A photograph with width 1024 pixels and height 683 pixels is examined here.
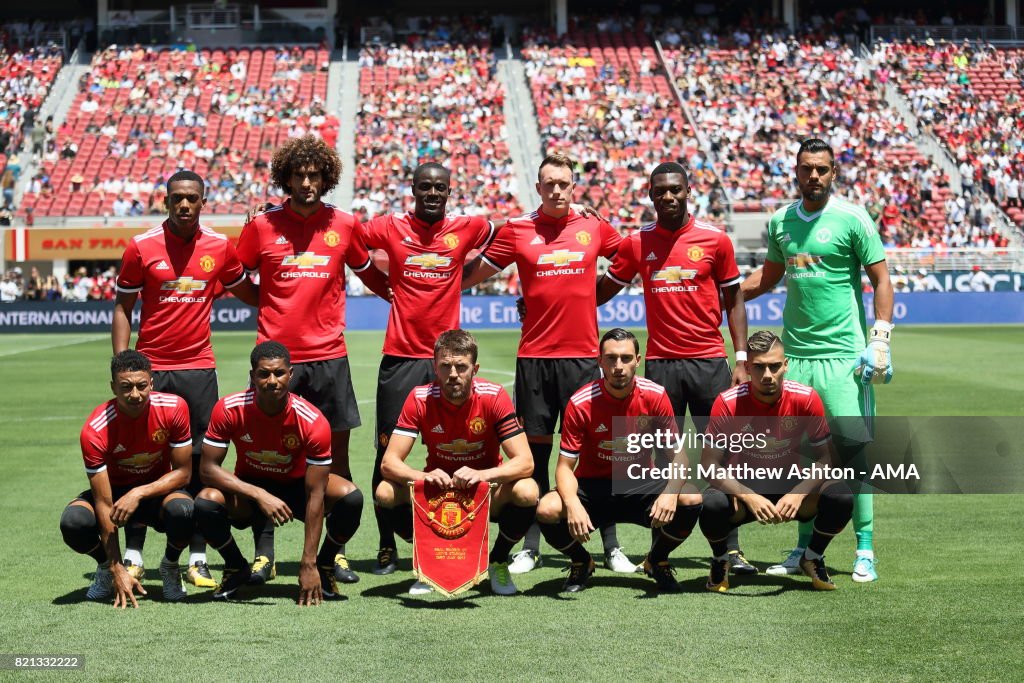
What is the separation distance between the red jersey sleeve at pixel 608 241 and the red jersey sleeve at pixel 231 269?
227 centimetres

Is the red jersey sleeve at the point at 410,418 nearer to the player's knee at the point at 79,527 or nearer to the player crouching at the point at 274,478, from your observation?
the player crouching at the point at 274,478

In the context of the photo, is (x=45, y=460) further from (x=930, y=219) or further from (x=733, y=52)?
(x=733, y=52)

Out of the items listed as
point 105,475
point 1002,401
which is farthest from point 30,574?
point 1002,401

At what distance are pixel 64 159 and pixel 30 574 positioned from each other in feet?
119

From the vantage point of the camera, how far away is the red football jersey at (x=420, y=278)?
24.2 ft

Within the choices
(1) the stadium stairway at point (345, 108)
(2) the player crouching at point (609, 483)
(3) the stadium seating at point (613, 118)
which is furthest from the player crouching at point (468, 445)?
(1) the stadium stairway at point (345, 108)

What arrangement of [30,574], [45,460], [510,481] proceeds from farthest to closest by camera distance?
[45,460] → [30,574] → [510,481]

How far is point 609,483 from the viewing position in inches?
274

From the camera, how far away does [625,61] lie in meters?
46.2

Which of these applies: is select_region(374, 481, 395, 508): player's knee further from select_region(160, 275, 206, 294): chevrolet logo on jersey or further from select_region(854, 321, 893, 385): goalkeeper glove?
select_region(854, 321, 893, 385): goalkeeper glove

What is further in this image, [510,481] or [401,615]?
[510,481]

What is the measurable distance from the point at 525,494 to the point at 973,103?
41.3 m

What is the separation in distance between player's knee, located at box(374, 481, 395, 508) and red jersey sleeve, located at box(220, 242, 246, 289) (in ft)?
5.59

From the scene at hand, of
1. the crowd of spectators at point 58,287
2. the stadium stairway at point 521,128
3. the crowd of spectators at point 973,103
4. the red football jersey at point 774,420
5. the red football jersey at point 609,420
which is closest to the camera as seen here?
the red football jersey at point 774,420
